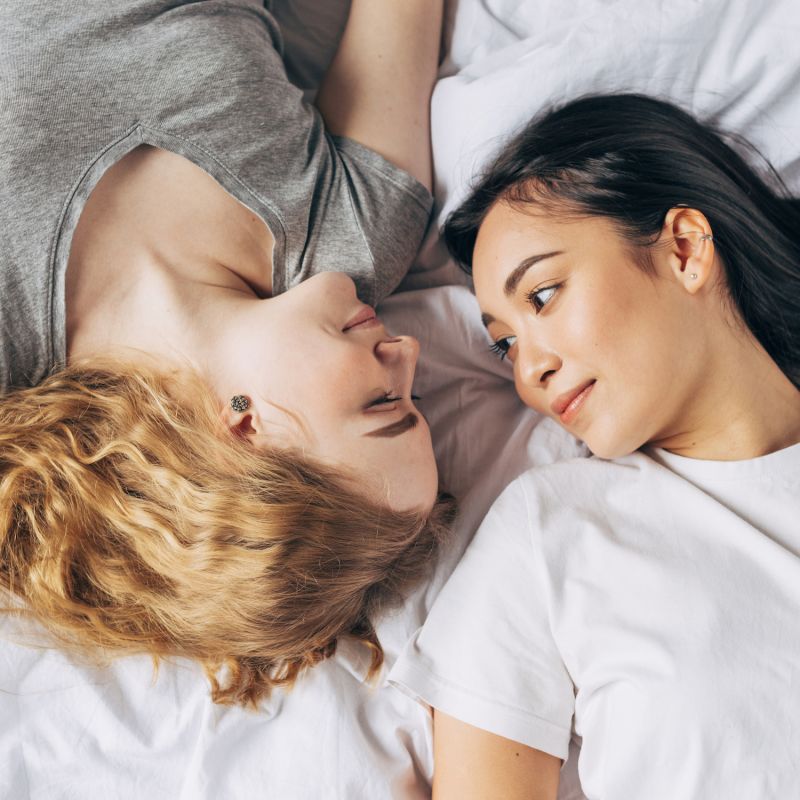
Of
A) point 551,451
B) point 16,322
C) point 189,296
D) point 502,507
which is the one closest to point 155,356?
point 189,296

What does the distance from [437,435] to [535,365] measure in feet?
1.06

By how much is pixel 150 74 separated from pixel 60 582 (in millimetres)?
897

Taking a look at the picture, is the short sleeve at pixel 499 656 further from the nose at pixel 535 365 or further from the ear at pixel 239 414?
the ear at pixel 239 414

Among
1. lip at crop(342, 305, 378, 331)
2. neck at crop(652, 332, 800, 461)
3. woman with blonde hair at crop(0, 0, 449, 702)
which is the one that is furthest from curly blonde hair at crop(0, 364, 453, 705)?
neck at crop(652, 332, 800, 461)

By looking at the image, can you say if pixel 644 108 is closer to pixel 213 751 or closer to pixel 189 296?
pixel 189 296

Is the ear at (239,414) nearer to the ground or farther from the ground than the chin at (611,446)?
nearer to the ground

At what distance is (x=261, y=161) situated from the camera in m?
1.50

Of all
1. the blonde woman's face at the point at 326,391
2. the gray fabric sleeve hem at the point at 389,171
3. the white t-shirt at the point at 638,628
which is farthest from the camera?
the gray fabric sleeve hem at the point at 389,171

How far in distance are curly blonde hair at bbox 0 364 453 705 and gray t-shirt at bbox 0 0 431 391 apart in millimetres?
186

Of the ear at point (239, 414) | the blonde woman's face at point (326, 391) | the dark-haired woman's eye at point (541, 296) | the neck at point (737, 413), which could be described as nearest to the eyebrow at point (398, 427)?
the blonde woman's face at point (326, 391)

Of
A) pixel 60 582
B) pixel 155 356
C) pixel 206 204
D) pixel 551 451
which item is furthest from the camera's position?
pixel 551 451

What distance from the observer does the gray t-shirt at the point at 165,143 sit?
4.39 ft

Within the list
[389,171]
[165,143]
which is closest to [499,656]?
[389,171]

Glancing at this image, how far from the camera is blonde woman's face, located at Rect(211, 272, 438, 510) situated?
1.27 meters
